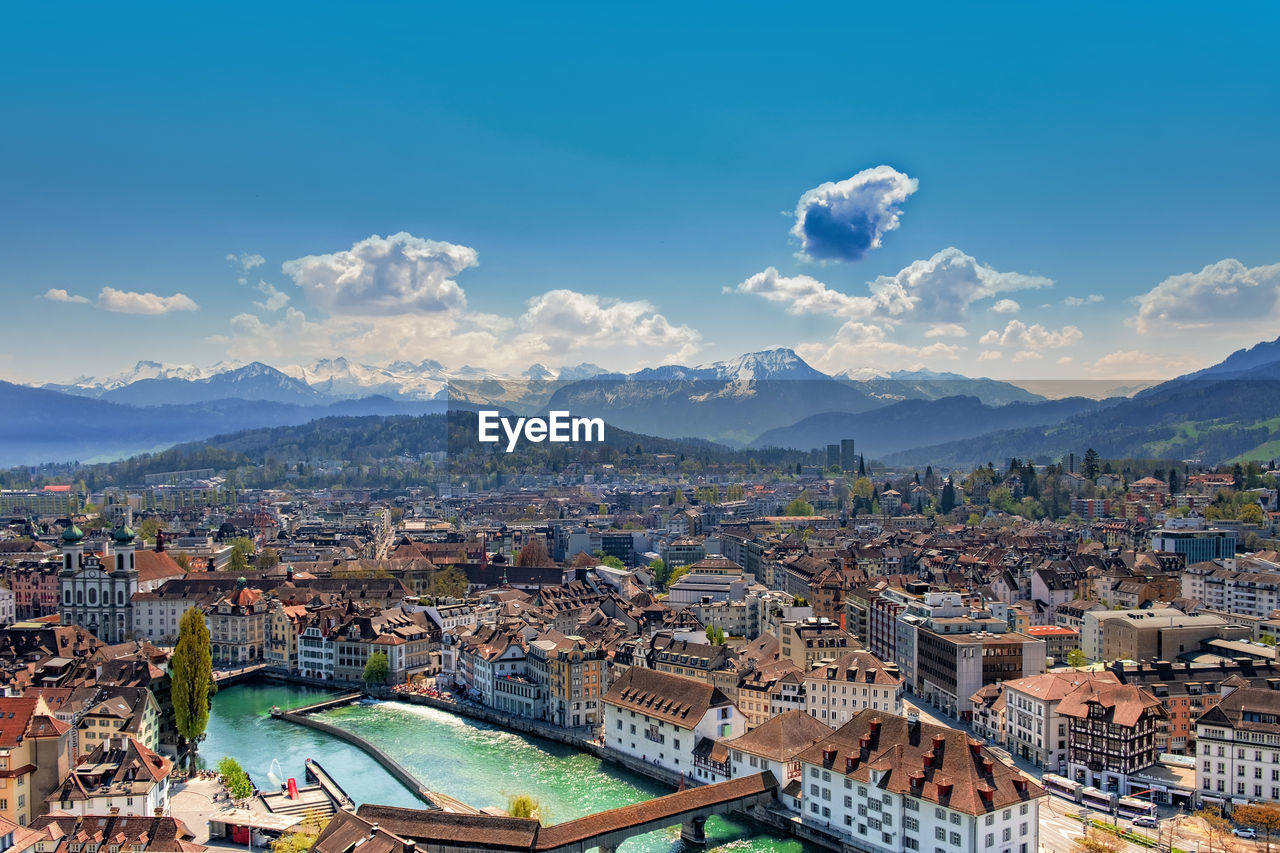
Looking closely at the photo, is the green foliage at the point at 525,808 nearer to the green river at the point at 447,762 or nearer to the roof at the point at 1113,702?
the green river at the point at 447,762

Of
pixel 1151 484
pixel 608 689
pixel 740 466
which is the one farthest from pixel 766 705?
pixel 740 466

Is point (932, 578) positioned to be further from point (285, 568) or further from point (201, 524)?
point (201, 524)

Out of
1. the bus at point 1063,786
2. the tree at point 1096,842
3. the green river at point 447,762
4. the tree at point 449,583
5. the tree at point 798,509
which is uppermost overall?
the tree at point 798,509

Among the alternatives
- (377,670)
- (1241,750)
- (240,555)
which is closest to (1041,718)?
(1241,750)

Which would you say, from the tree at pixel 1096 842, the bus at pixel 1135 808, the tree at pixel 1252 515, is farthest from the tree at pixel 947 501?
the tree at pixel 1096 842

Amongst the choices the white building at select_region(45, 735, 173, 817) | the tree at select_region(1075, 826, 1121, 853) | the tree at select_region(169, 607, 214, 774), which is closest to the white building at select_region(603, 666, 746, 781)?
the tree at select_region(1075, 826, 1121, 853)

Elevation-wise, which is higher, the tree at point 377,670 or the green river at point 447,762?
the tree at point 377,670

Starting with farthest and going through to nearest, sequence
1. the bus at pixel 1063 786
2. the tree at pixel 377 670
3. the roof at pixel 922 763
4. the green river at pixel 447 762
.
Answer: the tree at pixel 377 670 < the green river at pixel 447 762 < the bus at pixel 1063 786 < the roof at pixel 922 763
